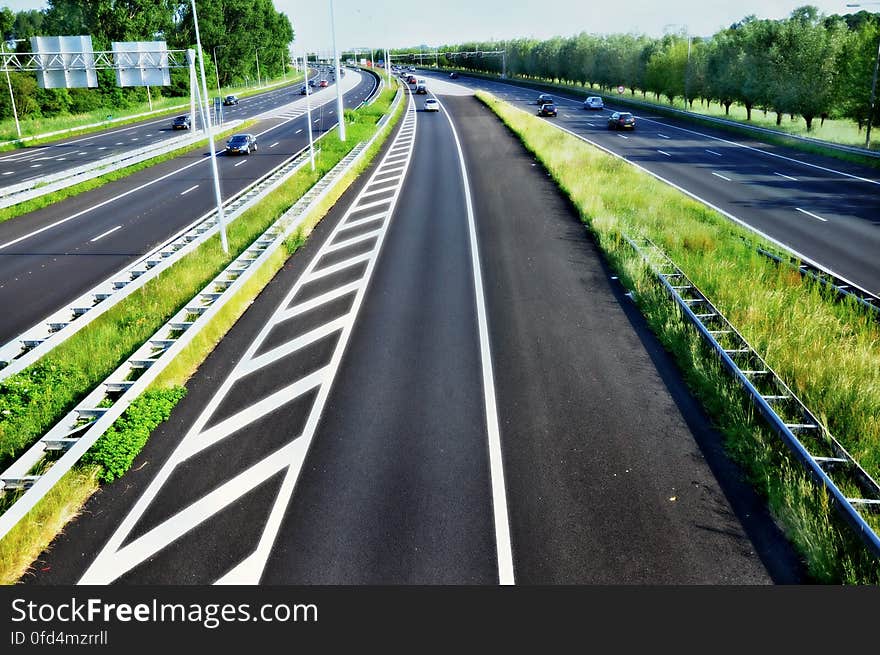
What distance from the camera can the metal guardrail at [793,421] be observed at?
22.7ft

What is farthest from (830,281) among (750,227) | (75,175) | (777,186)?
(75,175)

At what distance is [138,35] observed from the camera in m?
85.8

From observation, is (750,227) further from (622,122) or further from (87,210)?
(622,122)

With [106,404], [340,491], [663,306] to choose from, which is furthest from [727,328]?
[106,404]

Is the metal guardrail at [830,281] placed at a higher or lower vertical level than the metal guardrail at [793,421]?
higher

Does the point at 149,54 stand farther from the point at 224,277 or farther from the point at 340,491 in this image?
the point at 340,491

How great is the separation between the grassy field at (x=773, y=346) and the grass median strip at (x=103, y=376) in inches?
323

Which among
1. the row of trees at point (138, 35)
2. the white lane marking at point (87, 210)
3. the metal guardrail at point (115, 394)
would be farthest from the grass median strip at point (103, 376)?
the row of trees at point (138, 35)

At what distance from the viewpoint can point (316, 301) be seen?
14867 millimetres

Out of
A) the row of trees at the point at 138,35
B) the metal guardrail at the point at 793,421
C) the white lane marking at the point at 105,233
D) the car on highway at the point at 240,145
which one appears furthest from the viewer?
the row of trees at the point at 138,35

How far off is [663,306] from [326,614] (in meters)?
10.1

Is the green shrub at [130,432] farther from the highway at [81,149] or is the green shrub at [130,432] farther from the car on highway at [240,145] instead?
the car on highway at [240,145]

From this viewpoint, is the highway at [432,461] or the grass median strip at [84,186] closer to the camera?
the highway at [432,461]

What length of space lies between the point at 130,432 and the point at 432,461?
4.30 m
